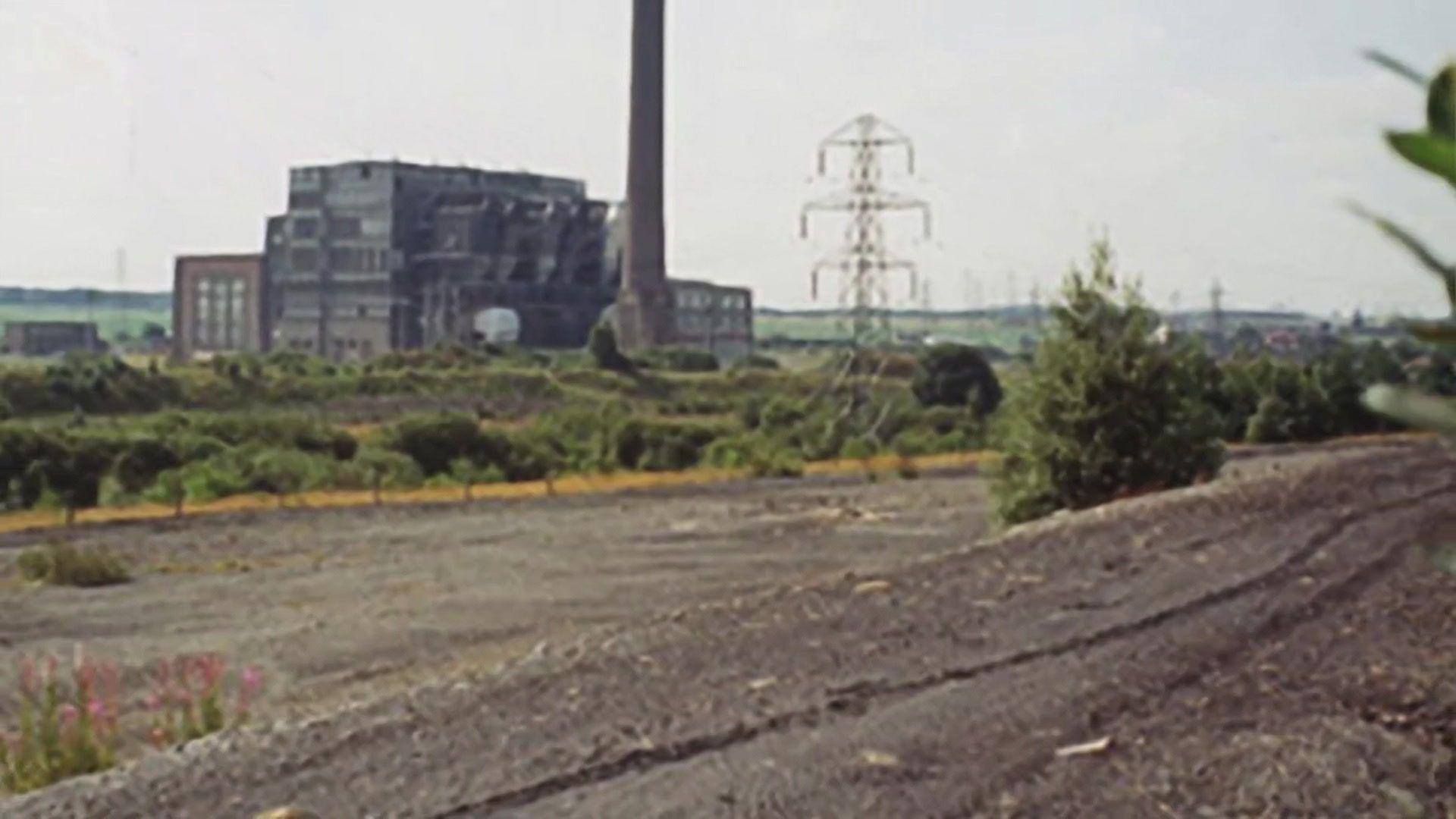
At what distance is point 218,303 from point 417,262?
1301cm

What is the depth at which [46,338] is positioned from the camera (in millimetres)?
117938

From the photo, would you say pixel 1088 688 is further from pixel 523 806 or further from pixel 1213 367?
pixel 1213 367

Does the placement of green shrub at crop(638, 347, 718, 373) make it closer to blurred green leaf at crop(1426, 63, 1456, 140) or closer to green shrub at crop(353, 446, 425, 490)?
green shrub at crop(353, 446, 425, 490)

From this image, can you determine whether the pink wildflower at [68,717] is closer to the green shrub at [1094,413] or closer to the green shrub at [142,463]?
the green shrub at [1094,413]

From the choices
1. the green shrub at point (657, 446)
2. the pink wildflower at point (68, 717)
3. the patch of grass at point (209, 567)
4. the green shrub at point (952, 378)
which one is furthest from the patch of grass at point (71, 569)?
the green shrub at point (952, 378)

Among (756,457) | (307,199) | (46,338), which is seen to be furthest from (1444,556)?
(46,338)

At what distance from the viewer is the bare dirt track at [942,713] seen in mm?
7477

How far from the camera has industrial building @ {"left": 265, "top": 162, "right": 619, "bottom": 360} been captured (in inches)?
4299

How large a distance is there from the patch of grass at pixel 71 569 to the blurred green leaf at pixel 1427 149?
2428cm

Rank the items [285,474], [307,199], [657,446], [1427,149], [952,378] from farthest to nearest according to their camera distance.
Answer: [307,199] → [952,378] → [657,446] → [285,474] → [1427,149]

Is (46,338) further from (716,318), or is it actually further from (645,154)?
(645,154)

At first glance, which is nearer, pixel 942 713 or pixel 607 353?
pixel 942 713

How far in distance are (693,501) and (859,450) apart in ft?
50.5

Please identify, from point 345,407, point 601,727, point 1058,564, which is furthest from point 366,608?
point 345,407
